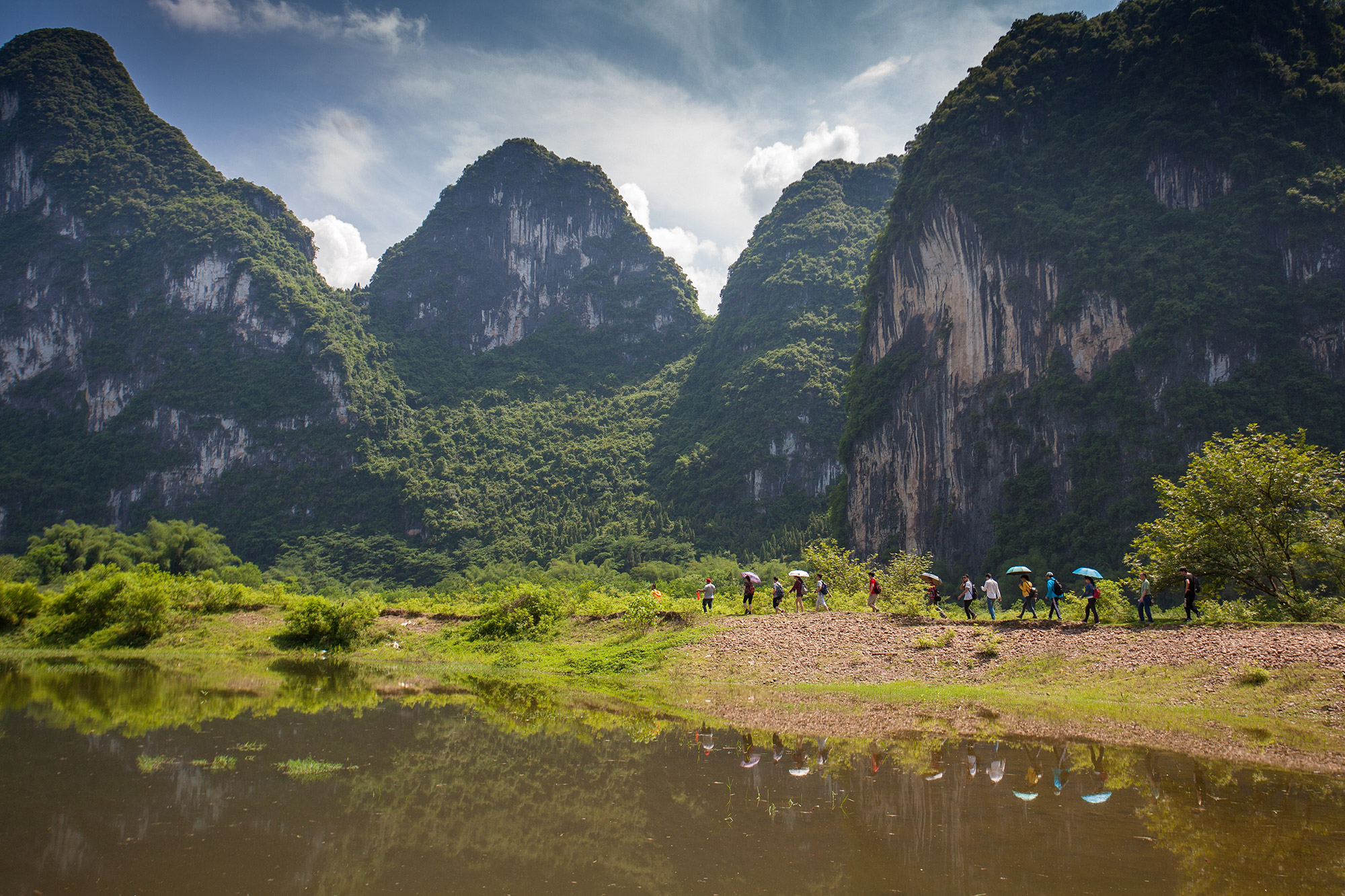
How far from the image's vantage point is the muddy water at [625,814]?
5.77 m

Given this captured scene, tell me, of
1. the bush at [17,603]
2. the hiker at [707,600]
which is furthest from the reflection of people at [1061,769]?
the bush at [17,603]

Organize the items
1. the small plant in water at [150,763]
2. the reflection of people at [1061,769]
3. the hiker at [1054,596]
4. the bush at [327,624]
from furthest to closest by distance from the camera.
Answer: the bush at [327,624], the hiker at [1054,596], the small plant in water at [150,763], the reflection of people at [1061,769]

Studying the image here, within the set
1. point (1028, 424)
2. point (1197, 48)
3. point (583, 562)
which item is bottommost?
point (583, 562)

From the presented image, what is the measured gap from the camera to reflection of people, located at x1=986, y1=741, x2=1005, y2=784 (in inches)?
326

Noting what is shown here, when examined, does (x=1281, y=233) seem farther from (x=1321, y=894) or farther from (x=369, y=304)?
(x=369, y=304)

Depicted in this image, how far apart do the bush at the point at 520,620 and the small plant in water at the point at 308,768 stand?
44.6 ft

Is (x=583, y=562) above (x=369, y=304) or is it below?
below

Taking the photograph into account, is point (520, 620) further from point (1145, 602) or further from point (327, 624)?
point (1145, 602)

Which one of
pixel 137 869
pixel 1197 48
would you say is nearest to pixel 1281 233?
pixel 1197 48

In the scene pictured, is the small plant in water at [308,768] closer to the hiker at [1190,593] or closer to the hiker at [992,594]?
the hiker at [992,594]

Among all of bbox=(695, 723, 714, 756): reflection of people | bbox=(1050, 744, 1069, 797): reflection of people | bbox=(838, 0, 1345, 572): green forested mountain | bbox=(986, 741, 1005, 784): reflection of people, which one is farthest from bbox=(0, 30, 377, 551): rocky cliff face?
bbox=(1050, 744, 1069, 797): reflection of people

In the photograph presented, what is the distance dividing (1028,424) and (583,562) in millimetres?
44248

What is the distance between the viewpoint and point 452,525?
8181 cm

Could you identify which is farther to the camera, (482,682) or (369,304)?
(369,304)
